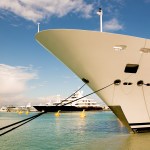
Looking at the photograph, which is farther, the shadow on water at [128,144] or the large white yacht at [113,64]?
the shadow on water at [128,144]

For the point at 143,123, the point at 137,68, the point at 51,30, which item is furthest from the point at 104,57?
the point at 143,123

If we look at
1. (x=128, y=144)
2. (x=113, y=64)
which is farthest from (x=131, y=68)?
(x=128, y=144)

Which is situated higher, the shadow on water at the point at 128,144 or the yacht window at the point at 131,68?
the yacht window at the point at 131,68

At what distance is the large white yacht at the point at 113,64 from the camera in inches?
484

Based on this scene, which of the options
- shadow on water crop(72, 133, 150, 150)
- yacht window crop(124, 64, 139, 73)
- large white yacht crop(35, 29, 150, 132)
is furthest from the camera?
yacht window crop(124, 64, 139, 73)

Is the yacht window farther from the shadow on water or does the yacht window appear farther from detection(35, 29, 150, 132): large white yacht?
the shadow on water

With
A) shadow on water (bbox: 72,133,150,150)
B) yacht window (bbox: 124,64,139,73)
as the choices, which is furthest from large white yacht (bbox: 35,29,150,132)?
shadow on water (bbox: 72,133,150,150)

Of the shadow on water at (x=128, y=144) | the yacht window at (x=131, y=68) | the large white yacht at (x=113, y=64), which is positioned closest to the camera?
the large white yacht at (x=113, y=64)

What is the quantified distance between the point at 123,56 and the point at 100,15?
2.30 metres

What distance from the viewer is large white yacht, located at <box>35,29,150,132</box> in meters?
12.3

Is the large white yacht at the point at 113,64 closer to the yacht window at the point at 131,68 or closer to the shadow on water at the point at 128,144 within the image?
the yacht window at the point at 131,68

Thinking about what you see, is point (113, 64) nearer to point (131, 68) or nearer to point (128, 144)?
point (131, 68)

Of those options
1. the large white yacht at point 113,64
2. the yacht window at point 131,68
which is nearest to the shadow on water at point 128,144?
the large white yacht at point 113,64

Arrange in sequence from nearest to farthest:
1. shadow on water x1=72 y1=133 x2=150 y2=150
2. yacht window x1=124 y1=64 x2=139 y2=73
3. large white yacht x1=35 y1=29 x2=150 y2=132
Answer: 1. large white yacht x1=35 y1=29 x2=150 y2=132
2. shadow on water x1=72 y1=133 x2=150 y2=150
3. yacht window x1=124 y1=64 x2=139 y2=73
